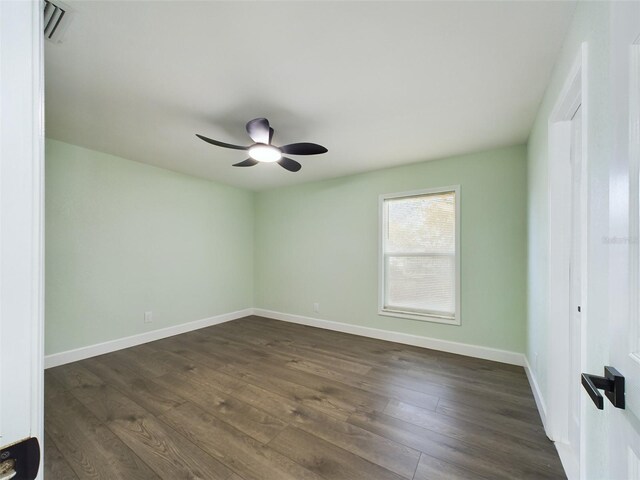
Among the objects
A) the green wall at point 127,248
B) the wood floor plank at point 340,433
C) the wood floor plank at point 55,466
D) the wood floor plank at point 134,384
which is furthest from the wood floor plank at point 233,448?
the green wall at point 127,248

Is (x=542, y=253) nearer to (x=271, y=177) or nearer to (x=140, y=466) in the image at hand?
(x=140, y=466)

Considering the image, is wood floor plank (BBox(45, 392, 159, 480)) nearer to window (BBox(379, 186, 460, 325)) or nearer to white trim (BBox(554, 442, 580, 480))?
white trim (BBox(554, 442, 580, 480))

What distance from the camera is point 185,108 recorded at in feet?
7.07

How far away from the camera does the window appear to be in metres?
3.24

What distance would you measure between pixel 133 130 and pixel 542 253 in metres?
3.75

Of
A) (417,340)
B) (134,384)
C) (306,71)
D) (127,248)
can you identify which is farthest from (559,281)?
(127,248)

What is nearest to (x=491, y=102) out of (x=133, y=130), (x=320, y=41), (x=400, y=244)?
(x=320, y=41)

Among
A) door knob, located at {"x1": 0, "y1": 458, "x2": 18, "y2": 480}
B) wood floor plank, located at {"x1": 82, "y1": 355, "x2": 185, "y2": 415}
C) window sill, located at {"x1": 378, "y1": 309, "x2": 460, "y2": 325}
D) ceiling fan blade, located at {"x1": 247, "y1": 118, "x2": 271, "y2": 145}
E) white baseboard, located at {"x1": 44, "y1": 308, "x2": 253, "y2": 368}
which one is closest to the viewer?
door knob, located at {"x1": 0, "y1": 458, "x2": 18, "y2": 480}

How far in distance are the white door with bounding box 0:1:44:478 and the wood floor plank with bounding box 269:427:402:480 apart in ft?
5.01

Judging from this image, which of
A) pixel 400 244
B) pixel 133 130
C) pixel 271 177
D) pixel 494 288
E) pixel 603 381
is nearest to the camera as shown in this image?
pixel 603 381

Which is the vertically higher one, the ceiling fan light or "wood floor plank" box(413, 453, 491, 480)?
the ceiling fan light

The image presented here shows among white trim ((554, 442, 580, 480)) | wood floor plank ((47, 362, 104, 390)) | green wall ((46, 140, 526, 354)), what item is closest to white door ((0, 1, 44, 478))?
white trim ((554, 442, 580, 480))

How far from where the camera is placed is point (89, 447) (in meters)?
1.67

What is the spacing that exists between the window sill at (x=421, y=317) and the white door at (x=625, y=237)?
103 inches
